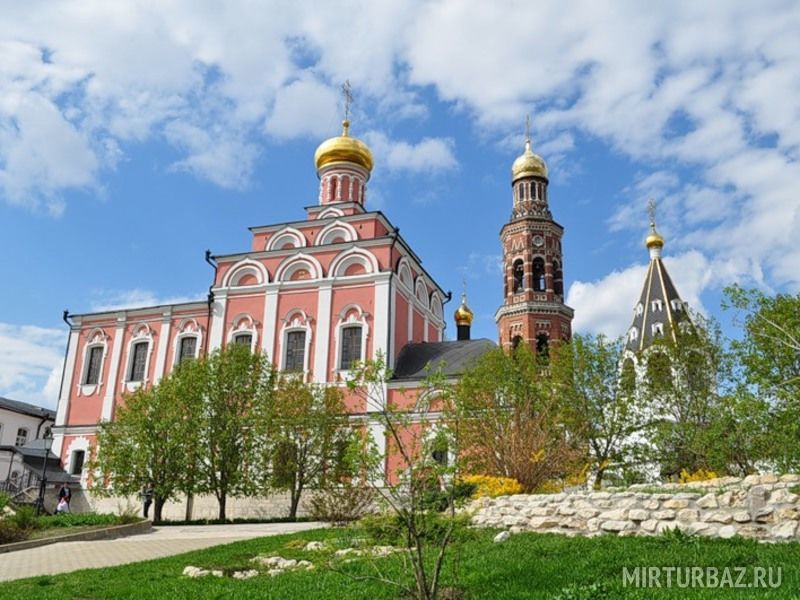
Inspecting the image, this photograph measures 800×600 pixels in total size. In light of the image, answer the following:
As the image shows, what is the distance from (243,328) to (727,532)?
1914 centimetres

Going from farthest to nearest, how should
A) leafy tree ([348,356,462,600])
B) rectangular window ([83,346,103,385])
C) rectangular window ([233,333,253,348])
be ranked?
1. rectangular window ([83,346,103,385])
2. rectangular window ([233,333,253,348])
3. leafy tree ([348,356,462,600])

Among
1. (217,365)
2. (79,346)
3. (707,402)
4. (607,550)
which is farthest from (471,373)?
(79,346)

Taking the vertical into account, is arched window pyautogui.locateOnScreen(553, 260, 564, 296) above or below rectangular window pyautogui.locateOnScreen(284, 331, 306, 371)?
above

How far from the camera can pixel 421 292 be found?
2603 centimetres

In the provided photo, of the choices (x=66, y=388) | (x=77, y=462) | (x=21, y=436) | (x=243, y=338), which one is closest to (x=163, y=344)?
(x=243, y=338)

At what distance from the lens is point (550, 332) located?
29.9 metres

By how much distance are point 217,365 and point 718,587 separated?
1666 centimetres

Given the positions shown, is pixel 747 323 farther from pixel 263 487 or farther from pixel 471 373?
pixel 263 487

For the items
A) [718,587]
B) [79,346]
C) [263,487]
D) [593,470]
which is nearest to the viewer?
[718,587]

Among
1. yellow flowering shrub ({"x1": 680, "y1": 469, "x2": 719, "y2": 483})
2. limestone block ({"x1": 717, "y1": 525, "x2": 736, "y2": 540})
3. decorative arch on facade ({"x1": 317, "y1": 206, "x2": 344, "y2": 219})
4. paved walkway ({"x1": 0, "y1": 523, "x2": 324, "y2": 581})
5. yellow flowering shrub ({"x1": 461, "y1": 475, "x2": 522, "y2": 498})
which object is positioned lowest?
paved walkway ({"x1": 0, "y1": 523, "x2": 324, "y2": 581})

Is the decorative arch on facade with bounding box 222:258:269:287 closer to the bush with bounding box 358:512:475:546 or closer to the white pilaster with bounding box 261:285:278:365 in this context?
A: the white pilaster with bounding box 261:285:278:365

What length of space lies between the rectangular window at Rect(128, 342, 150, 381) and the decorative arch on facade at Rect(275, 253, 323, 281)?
6071 mm

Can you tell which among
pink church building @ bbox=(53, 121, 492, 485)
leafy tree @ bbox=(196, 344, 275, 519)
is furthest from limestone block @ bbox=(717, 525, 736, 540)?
pink church building @ bbox=(53, 121, 492, 485)

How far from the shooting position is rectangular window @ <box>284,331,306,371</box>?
2309 centimetres
